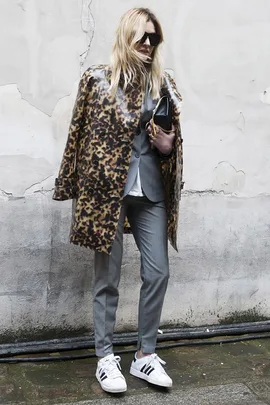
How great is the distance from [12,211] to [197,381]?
1.42 metres

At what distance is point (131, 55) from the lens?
351cm

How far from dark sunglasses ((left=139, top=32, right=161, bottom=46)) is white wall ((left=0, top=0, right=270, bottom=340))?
592mm

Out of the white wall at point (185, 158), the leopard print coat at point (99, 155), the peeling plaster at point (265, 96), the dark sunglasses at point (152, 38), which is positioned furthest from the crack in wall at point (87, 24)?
the peeling plaster at point (265, 96)

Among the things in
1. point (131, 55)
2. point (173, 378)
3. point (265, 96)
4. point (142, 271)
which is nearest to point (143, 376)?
point (173, 378)

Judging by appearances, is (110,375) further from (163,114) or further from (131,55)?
A: (131,55)

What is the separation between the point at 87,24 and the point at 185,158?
1015mm

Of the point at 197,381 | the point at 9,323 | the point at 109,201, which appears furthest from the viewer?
the point at 9,323

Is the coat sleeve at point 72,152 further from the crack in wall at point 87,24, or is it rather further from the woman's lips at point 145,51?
the crack in wall at point 87,24

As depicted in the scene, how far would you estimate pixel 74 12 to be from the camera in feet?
13.1

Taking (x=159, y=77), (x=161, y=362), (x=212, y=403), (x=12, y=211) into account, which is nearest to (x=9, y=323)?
(x=12, y=211)

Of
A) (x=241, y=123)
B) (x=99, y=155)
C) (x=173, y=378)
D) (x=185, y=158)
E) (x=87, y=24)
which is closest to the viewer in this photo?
(x=99, y=155)

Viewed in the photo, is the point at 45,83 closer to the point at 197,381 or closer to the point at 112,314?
the point at 112,314

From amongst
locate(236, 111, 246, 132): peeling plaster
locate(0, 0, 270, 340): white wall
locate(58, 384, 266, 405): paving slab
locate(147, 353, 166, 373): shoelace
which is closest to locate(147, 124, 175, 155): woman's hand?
locate(0, 0, 270, 340): white wall

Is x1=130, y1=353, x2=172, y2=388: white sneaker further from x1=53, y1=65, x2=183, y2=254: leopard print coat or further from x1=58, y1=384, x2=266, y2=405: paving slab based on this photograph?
x1=53, y1=65, x2=183, y2=254: leopard print coat
